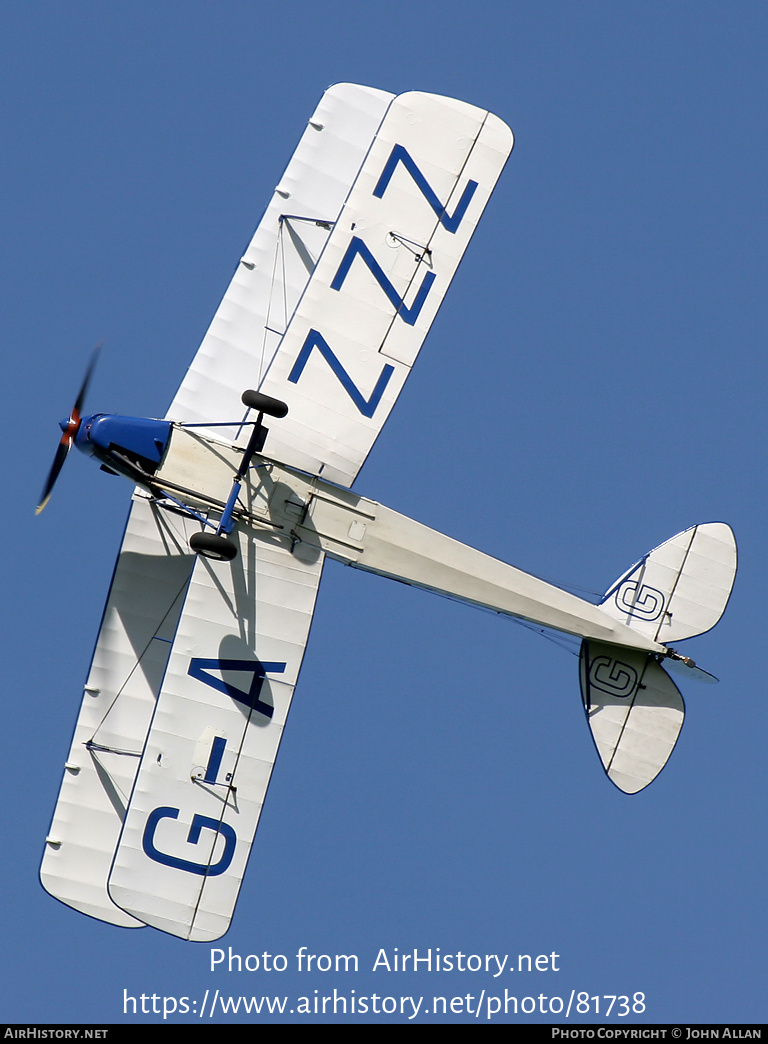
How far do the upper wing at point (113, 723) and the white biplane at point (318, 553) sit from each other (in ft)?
7.81

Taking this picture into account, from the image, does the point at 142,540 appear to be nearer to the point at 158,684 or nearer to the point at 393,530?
the point at 158,684

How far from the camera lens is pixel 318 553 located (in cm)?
2091

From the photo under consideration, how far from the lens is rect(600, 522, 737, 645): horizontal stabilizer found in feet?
71.8

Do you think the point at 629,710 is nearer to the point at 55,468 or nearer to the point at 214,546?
the point at 214,546

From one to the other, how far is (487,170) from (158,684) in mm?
8856

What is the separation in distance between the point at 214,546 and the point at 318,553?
189 cm

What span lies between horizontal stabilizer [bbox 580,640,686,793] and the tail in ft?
0.05

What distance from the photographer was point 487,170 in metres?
21.4

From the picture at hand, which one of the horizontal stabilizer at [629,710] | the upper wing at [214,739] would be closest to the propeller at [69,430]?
the upper wing at [214,739]

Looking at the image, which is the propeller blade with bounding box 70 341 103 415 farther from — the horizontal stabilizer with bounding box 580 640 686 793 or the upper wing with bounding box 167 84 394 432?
the horizontal stabilizer with bounding box 580 640 686 793

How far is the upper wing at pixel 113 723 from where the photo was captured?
23.4 meters

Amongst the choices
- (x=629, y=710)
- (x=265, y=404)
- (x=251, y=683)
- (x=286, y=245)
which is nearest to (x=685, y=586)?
(x=629, y=710)

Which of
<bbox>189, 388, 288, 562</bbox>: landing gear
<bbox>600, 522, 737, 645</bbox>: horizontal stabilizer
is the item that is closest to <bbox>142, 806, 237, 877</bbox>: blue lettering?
<bbox>189, 388, 288, 562</bbox>: landing gear

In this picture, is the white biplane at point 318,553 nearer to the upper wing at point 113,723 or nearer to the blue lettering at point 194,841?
the blue lettering at point 194,841
